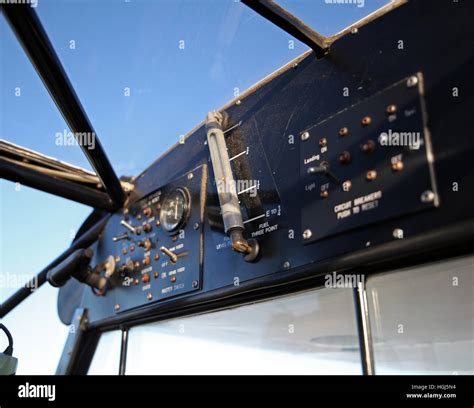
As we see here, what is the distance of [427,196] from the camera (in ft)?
3.53

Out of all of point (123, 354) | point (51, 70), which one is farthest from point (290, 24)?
point (123, 354)

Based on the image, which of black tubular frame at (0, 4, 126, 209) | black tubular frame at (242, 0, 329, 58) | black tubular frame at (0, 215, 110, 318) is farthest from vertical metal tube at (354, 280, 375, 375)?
black tubular frame at (0, 215, 110, 318)

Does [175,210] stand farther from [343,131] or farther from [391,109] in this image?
[391,109]

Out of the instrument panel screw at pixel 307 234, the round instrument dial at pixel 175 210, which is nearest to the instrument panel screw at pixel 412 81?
the instrument panel screw at pixel 307 234

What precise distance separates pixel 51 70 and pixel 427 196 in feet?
4.02

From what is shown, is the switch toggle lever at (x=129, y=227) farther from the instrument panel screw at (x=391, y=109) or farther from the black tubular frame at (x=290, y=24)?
the instrument panel screw at (x=391, y=109)

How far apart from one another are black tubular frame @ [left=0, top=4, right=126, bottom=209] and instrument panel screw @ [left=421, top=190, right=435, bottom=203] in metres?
1.19

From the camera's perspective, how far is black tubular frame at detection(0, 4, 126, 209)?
4.97ft

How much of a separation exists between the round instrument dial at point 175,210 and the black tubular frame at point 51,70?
0.33 meters

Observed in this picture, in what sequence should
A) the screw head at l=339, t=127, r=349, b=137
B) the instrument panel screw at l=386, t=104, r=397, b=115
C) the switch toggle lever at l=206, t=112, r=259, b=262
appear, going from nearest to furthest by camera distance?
the instrument panel screw at l=386, t=104, r=397, b=115
the screw head at l=339, t=127, r=349, b=137
the switch toggle lever at l=206, t=112, r=259, b=262

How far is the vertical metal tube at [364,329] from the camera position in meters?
1.21

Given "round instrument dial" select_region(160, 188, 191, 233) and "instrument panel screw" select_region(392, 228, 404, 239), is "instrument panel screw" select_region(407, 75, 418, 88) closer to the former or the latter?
"instrument panel screw" select_region(392, 228, 404, 239)

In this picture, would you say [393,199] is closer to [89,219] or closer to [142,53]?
[142,53]

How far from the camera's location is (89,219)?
2.60 meters
